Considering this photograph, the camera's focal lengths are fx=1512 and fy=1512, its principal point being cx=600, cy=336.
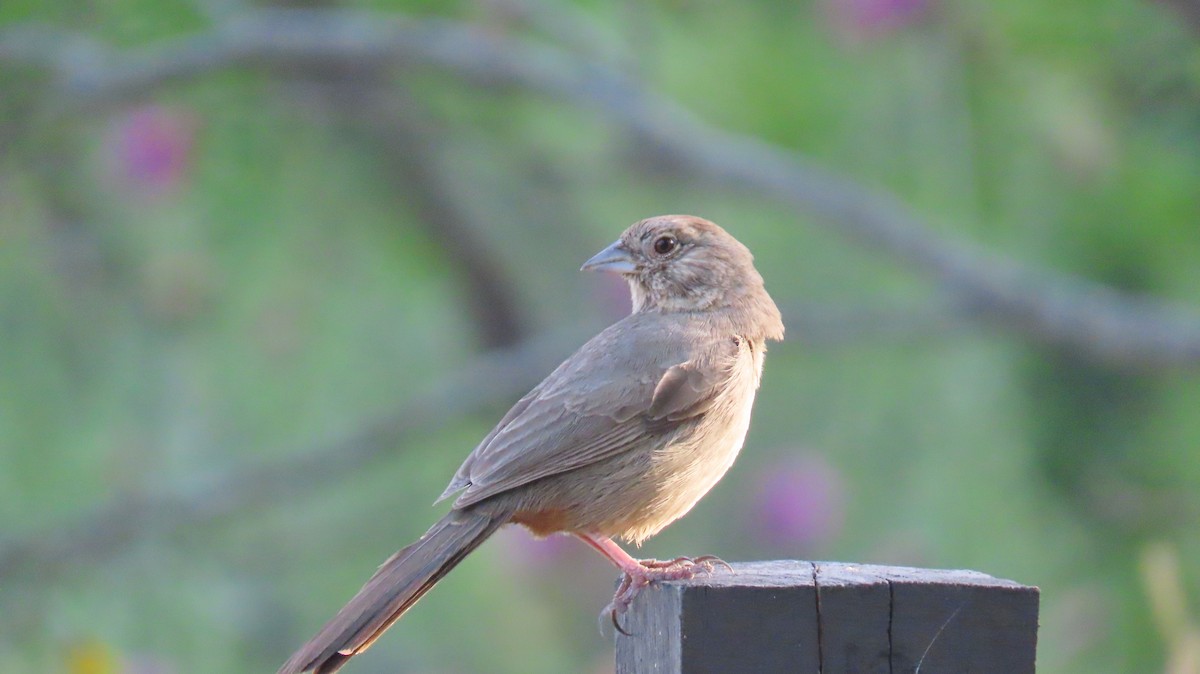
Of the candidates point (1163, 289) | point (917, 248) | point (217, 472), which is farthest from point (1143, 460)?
point (217, 472)

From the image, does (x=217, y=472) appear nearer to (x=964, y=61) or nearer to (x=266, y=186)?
(x=266, y=186)

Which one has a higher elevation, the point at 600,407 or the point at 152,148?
the point at 152,148

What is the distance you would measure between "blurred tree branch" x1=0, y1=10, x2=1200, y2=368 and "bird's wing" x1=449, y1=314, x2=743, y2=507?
3.38 metres

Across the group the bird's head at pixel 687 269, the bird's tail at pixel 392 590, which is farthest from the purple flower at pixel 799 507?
the bird's tail at pixel 392 590

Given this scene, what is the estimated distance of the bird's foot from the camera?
3486 mm

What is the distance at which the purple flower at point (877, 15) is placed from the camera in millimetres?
7258

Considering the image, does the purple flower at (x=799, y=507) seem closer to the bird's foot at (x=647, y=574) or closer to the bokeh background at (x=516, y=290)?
the bokeh background at (x=516, y=290)

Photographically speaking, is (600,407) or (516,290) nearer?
(600,407)

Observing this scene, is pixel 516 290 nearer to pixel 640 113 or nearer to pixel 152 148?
pixel 640 113

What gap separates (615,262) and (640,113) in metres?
2.90

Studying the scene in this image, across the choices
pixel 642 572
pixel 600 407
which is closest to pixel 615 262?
pixel 600 407

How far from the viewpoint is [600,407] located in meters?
4.20

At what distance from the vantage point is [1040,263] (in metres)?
7.99

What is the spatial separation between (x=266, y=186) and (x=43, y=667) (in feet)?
8.92
